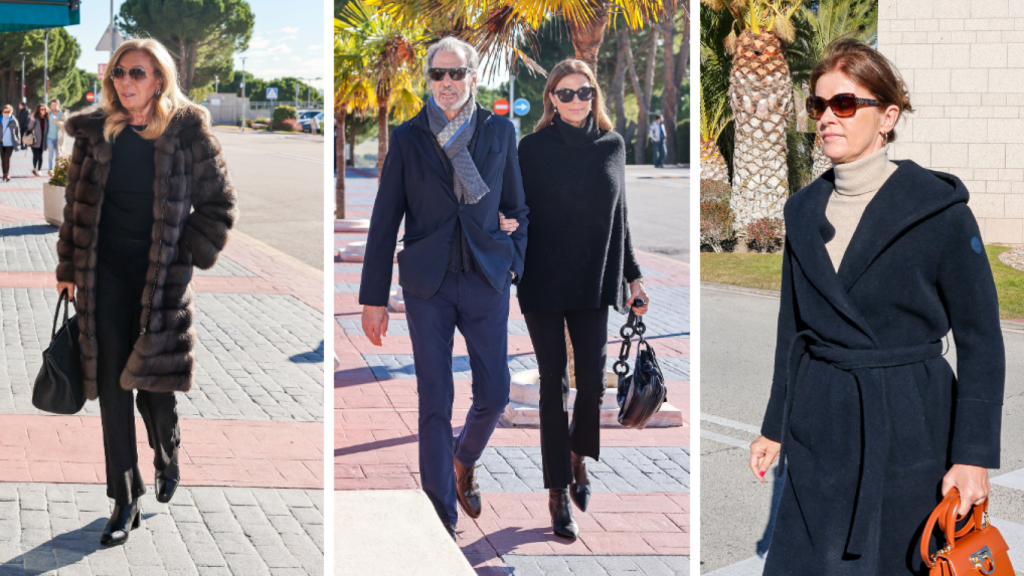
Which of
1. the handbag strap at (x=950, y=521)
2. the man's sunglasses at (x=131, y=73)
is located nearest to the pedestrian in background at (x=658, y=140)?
the man's sunglasses at (x=131, y=73)

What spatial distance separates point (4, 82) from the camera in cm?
4053

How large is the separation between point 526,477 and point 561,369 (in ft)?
3.60

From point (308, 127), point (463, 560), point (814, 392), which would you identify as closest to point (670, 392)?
point (463, 560)

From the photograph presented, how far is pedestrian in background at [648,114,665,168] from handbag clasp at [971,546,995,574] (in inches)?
1451

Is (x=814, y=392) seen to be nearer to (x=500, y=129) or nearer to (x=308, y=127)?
(x=500, y=129)

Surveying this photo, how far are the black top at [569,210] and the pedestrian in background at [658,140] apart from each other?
35.5 metres

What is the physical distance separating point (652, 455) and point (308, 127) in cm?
5739

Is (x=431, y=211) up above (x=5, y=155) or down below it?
below

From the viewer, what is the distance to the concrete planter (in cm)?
1451

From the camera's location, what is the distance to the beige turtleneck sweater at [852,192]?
2.52 metres

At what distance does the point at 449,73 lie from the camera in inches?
133

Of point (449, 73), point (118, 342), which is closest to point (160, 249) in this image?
point (118, 342)

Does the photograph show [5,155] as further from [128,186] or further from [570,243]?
[570,243]

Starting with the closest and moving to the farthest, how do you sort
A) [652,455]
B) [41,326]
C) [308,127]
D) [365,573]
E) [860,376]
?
[860,376], [365,573], [652,455], [41,326], [308,127]
